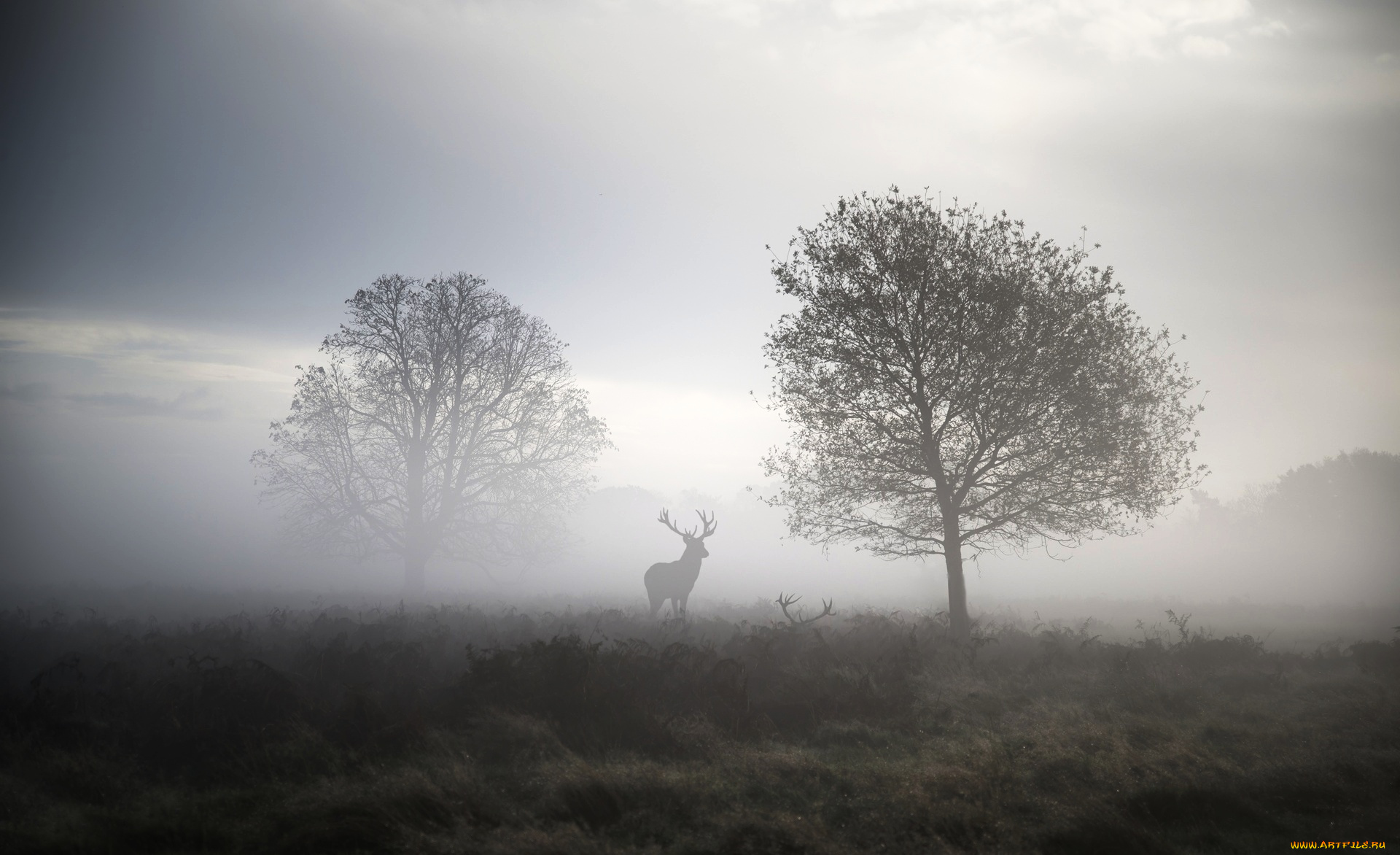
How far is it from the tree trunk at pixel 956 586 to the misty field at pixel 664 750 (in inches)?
87.4

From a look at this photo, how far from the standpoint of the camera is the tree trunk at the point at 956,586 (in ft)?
45.5

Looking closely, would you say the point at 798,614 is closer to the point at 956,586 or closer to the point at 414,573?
the point at 956,586

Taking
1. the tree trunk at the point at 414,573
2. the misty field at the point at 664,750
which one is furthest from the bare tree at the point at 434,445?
the misty field at the point at 664,750

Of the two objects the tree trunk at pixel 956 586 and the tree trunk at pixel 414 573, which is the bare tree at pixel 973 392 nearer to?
the tree trunk at pixel 956 586

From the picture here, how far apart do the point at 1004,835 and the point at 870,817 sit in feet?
3.71

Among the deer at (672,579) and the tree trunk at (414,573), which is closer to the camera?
the deer at (672,579)

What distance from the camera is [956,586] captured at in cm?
1434

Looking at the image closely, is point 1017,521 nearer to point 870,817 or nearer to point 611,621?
point 611,621

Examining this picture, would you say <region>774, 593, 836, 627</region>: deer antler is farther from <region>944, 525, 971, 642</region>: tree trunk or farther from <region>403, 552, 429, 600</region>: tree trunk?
<region>403, 552, 429, 600</region>: tree trunk

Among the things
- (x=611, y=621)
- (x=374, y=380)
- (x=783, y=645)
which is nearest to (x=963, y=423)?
(x=783, y=645)

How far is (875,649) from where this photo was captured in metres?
12.1

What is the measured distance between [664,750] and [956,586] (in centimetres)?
965

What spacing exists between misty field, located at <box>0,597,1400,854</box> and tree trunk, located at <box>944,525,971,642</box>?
222cm

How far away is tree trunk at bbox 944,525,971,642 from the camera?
1388cm
